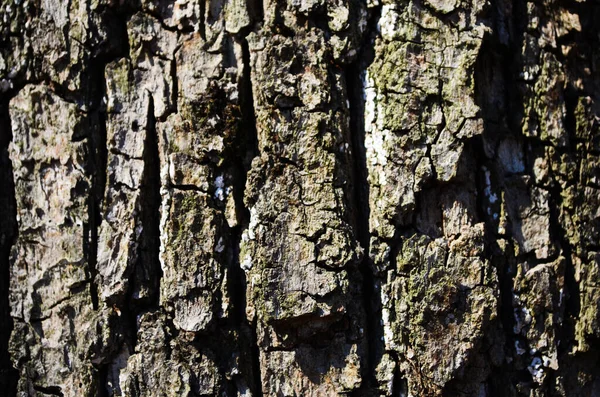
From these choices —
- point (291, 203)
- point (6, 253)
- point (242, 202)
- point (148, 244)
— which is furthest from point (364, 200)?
point (6, 253)

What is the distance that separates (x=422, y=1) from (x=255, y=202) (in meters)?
0.80

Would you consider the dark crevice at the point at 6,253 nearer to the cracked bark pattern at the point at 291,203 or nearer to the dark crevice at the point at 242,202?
the cracked bark pattern at the point at 291,203

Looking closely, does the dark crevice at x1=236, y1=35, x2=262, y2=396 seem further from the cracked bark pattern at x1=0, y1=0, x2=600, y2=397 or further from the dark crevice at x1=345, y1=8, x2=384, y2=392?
the dark crevice at x1=345, y1=8, x2=384, y2=392

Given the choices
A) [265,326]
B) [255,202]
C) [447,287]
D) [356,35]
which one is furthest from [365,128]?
[265,326]

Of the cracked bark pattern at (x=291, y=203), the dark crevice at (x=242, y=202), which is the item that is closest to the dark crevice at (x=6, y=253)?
the cracked bark pattern at (x=291, y=203)

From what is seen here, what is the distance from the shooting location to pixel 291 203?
181 centimetres

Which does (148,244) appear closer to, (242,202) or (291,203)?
(242,202)

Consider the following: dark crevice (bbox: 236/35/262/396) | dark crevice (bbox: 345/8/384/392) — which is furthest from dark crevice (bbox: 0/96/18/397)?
dark crevice (bbox: 345/8/384/392)

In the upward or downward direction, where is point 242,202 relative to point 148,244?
upward

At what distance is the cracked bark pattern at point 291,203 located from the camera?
1823 millimetres

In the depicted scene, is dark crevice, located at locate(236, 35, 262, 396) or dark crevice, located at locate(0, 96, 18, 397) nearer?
dark crevice, located at locate(236, 35, 262, 396)

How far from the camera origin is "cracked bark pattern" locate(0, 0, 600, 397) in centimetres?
182

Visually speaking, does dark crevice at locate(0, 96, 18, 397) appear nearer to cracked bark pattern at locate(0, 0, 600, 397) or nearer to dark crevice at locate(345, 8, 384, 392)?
cracked bark pattern at locate(0, 0, 600, 397)

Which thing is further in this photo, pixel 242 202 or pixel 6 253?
pixel 6 253
